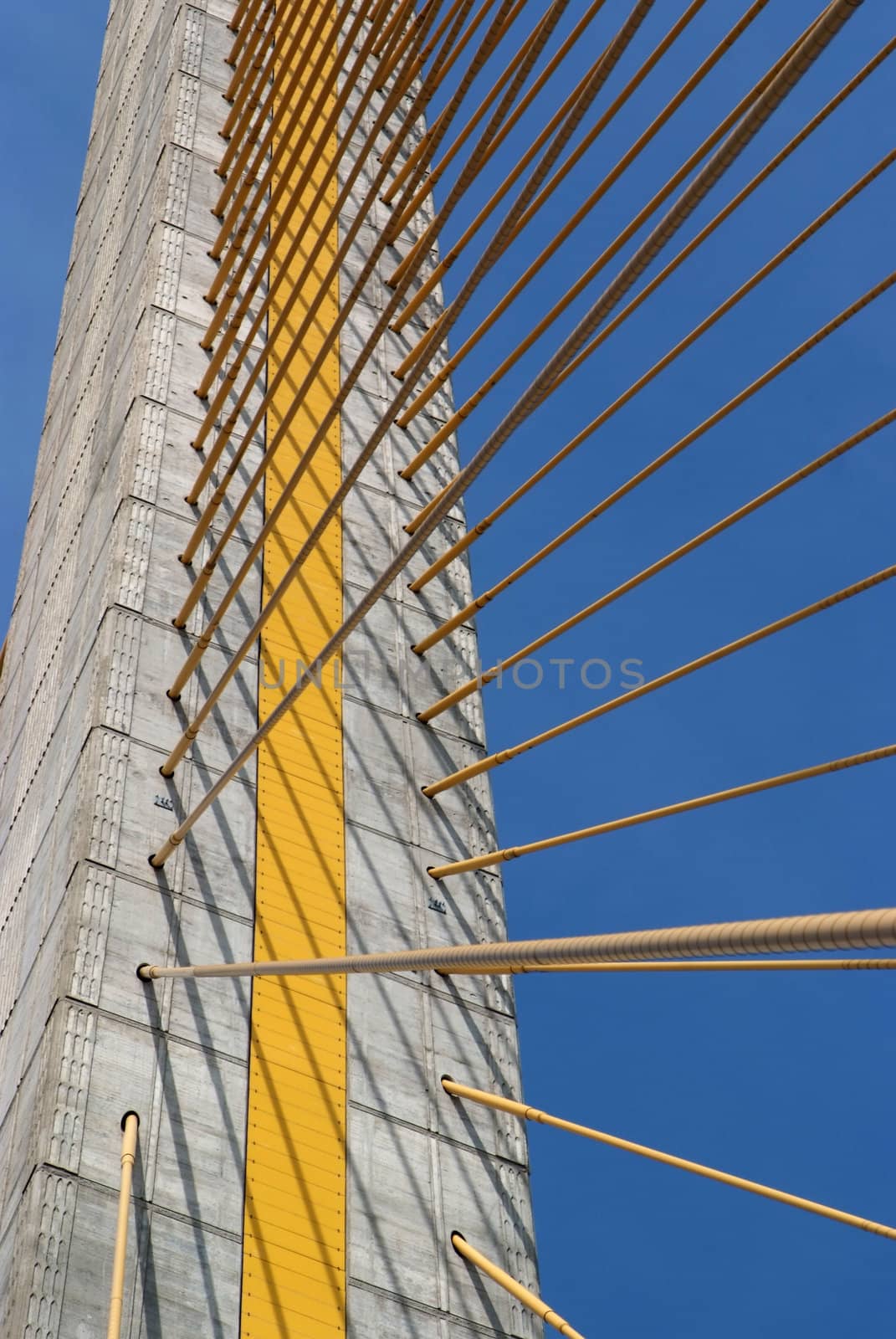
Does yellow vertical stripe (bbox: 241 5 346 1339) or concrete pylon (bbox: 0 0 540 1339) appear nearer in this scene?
concrete pylon (bbox: 0 0 540 1339)

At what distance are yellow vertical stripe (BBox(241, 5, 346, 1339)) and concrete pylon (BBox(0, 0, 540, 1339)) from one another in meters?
0.02

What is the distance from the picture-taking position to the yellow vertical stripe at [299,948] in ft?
38.3

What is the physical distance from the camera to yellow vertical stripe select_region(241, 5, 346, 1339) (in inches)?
459

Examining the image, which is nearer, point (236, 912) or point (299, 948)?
point (236, 912)

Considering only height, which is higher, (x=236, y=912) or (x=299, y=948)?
(x=236, y=912)

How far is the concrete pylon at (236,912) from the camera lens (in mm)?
11336

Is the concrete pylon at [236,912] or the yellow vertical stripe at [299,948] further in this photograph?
the yellow vertical stripe at [299,948]

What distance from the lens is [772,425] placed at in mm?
66375

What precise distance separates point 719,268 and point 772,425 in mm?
12726

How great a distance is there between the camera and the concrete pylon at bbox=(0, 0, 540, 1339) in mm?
11336

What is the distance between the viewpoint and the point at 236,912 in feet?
42.9

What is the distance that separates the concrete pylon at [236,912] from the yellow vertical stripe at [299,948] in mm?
22

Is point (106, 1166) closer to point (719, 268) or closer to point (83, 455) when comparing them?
point (83, 455)

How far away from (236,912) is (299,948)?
54cm
